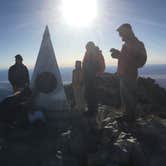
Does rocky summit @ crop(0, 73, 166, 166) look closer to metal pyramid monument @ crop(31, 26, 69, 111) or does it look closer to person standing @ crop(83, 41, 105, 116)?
person standing @ crop(83, 41, 105, 116)

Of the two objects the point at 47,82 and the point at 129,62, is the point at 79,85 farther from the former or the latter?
the point at 129,62

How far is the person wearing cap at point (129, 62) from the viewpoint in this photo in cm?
771

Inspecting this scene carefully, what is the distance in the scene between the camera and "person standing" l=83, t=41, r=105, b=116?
366 inches

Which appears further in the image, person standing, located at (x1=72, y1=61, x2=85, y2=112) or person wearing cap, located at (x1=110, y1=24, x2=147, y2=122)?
person standing, located at (x1=72, y1=61, x2=85, y2=112)

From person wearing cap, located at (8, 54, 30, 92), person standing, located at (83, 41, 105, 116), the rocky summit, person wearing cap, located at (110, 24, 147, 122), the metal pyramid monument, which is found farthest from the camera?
person wearing cap, located at (8, 54, 30, 92)

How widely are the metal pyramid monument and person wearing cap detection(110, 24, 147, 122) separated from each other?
231cm

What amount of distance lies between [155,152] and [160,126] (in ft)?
6.19

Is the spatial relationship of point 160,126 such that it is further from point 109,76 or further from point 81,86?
point 109,76

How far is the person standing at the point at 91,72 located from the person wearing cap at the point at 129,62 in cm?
120

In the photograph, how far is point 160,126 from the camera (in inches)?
310

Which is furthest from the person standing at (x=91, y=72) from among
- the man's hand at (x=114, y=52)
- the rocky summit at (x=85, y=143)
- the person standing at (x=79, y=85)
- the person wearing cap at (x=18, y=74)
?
the person wearing cap at (x=18, y=74)

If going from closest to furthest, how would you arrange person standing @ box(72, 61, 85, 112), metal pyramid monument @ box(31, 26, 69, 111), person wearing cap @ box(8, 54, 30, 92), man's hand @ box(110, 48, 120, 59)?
1. man's hand @ box(110, 48, 120, 59)
2. metal pyramid monument @ box(31, 26, 69, 111)
3. person standing @ box(72, 61, 85, 112)
4. person wearing cap @ box(8, 54, 30, 92)

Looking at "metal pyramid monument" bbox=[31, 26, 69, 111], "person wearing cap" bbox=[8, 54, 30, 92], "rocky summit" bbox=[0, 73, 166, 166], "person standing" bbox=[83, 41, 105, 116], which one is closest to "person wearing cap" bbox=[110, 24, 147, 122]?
"rocky summit" bbox=[0, 73, 166, 166]

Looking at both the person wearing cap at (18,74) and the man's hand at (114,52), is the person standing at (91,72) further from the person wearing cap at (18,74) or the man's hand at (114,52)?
the person wearing cap at (18,74)
